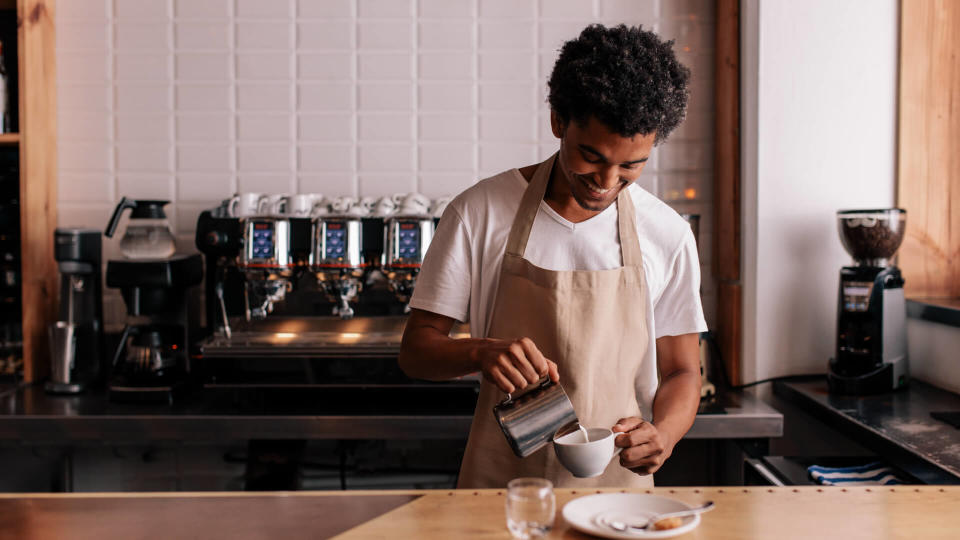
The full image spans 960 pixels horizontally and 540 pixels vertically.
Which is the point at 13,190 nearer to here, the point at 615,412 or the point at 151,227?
the point at 151,227

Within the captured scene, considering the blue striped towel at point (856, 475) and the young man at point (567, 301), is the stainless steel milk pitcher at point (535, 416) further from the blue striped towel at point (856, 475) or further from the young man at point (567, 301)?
the blue striped towel at point (856, 475)

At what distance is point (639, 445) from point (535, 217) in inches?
18.8

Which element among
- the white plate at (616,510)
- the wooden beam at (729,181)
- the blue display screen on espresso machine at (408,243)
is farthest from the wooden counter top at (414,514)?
the wooden beam at (729,181)

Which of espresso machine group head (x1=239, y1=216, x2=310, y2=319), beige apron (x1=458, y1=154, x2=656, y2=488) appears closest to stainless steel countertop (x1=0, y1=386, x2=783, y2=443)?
espresso machine group head (x1=239, y1=216, x2=310, y2=319)

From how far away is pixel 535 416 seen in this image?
4.45 ft

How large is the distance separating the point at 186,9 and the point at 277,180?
695mm

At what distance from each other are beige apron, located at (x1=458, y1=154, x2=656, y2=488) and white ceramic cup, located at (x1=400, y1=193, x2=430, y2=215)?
1.06 meters

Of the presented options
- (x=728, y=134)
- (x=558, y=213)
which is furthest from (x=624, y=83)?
(x=728, y=134)

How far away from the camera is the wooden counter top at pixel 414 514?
120 cm

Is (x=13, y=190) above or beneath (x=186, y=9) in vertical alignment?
beneath

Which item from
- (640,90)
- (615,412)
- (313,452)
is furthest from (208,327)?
(640,90)

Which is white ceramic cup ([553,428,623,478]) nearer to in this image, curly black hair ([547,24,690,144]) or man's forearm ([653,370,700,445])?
man's forearm ([653,370,700,445])

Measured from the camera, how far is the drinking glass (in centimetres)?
110

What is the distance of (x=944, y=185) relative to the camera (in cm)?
265
